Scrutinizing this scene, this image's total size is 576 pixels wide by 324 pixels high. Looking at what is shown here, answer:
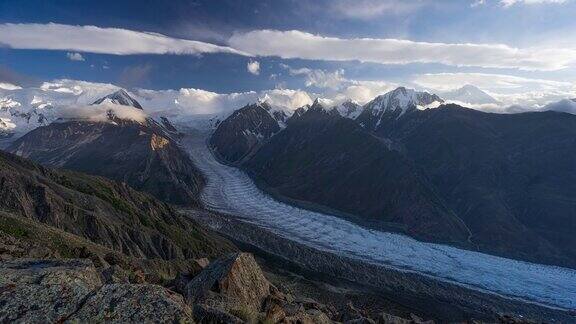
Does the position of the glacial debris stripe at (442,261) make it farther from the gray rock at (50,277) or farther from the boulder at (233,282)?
the gray rock at (50,277)

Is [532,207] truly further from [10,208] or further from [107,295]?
[107,295]

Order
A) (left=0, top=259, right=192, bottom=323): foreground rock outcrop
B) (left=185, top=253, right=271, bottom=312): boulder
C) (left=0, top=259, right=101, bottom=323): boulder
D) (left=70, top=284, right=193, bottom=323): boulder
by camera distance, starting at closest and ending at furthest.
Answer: (left=0, top=259, right=101, bottom=323): boulder
(left=0, top=259, right=192, bottom=323): foreground rock outcrop
(left=70, top=284, right=193, bottom=323): boulder
(left=185, top=253, right=271, bottom=312): boulder

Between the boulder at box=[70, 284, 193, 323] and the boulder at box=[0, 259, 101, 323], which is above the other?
the boulder at box=[0, 259, 101, 323]

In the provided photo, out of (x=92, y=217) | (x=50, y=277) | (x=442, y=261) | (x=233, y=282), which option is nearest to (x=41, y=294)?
(x=50, y=277)

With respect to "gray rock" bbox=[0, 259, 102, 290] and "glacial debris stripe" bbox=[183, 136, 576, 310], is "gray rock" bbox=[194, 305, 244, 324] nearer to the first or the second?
"gray rock" bbox=[0, 259, 102, 290]

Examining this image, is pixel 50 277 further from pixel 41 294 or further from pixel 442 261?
pixel 442 261

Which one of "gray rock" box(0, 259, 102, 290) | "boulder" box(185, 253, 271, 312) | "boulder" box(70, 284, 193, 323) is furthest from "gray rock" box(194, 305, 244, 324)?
"boulder" box(185, 253, 271, 312)

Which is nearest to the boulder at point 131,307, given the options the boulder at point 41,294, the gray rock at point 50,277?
the boulder at point 41,294

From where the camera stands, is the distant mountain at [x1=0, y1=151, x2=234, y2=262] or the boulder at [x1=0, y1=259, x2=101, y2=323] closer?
the boulder at [x1=0, y1=259, x2=101, y2=323]

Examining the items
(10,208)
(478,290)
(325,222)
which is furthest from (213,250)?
(325,222)

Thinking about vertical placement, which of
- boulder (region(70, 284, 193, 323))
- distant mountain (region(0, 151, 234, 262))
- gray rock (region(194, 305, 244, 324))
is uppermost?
boulder (region(70, 284, 193, 323))
